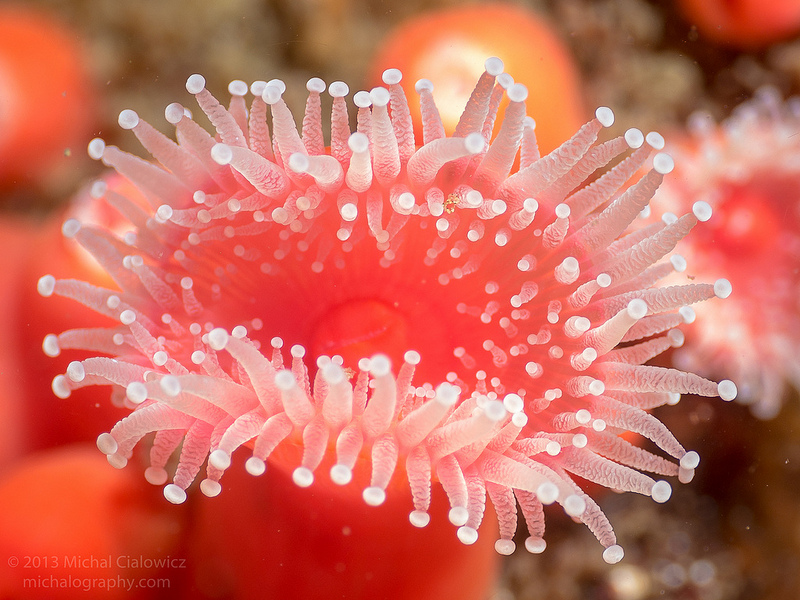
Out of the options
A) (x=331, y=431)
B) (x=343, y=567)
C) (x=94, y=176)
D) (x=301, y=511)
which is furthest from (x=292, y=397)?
(x=94, y=176)

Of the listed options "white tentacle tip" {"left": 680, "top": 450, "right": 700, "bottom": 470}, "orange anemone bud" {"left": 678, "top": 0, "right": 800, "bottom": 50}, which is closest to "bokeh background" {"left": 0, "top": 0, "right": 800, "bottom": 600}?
"orange anemone bud" {"left": 678, "top": 0, "right": 800, "bottom": 50}

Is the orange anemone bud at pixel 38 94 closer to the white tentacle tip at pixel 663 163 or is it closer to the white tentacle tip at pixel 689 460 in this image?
the white tentacle tip at pixel 663 163

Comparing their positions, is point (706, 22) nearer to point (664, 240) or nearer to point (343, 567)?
point (664, 240)

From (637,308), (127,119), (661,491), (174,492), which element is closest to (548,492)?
(661,491)

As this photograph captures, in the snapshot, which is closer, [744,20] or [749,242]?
[749,242]

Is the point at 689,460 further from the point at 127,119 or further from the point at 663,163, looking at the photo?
the point at 127,119

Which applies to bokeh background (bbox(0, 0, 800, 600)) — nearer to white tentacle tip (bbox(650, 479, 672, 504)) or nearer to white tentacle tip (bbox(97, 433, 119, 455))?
white tentacle tip (bbox(650, 479, 672, 504))
